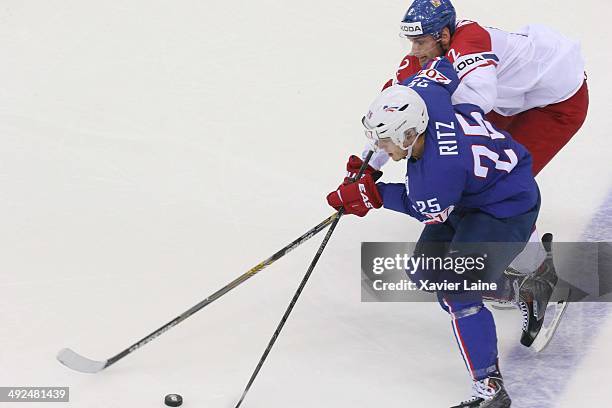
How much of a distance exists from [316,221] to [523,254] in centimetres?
100

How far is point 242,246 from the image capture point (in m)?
4.47

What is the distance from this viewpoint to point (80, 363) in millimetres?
3674

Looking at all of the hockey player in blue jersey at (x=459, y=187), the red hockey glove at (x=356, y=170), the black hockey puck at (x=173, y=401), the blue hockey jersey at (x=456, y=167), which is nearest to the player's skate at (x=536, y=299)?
the hockey player in blue jersey at (x=459, y=187)

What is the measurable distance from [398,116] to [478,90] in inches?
20.4

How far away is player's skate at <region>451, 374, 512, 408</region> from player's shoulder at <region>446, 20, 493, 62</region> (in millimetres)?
1147

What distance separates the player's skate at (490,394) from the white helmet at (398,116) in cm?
82

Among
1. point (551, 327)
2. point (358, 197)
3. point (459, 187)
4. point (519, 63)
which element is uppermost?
point (519, 63)

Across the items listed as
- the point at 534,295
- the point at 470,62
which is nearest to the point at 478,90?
the point at 470,62

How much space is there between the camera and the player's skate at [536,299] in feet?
13.1

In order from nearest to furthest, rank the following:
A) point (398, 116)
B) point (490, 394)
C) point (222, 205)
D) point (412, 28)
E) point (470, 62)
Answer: point (398, 116) < point (490, 394) < point (470, 62) < point (412, 28) < point (222, 205)

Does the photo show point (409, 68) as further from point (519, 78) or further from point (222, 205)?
point (222, 205)

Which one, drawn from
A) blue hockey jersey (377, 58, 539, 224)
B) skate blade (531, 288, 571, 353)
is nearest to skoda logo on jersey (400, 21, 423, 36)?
blue hockey jersey (377, 58, 539, 224)

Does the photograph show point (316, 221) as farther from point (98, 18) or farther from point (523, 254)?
point (98, 18)

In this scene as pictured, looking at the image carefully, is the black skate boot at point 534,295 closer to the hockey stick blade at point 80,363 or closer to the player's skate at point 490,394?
the player's skate at point 490,394
